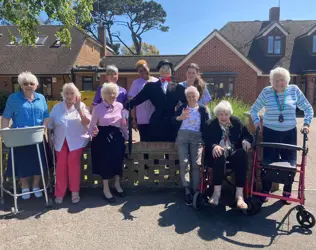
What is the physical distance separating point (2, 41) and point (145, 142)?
2521 cm

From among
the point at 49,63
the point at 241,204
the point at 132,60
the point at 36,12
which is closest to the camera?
the point at 241,204

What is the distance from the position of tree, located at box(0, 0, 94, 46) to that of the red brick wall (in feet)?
35.2

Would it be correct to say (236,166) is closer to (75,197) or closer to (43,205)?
(75,197)

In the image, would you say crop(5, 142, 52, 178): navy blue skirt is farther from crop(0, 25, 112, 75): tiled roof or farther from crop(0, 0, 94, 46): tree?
crop(0, 25, 112, 75): tiled roof

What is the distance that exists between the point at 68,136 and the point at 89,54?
2242 cm

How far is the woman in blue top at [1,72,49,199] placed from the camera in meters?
3.94

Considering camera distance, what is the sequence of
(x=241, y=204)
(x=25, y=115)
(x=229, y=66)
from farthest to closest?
(x=229, y=66), (x=25, y=115), (x=241, y=204)

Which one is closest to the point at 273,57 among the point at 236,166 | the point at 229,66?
the point at 229,66

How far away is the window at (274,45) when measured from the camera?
21438 millimetres

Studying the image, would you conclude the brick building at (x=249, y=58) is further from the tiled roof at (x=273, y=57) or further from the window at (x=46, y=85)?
the window at (x=46, y=85)

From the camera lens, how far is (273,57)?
21578mm

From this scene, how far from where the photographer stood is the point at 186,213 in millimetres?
3848

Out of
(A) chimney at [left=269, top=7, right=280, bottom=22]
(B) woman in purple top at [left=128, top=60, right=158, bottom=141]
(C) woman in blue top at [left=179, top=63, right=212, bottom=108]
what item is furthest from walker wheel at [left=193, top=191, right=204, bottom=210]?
(A) chimney at [left=269, top=7, right=280, bottom=22]

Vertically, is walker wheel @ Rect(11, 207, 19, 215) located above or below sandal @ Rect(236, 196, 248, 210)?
below
